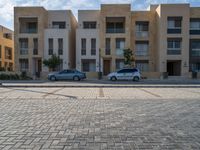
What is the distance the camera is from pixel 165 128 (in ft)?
24.3

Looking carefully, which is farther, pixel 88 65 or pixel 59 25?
pixel 59 25

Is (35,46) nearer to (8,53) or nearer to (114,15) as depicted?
(114,15)

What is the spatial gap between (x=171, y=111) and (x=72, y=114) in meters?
3.78

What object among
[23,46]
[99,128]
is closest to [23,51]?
[23,46]

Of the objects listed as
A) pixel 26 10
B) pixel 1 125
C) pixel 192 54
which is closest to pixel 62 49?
pixel 26 10

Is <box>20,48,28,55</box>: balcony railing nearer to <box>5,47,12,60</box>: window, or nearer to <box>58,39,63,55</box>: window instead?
<box>58,39,63,55</box>: window

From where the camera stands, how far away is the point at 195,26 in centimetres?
4406

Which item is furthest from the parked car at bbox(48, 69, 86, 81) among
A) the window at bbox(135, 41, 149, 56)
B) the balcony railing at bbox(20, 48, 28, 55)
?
the window at bbox(135, 41, 149, 56)

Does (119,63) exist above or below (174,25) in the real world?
below

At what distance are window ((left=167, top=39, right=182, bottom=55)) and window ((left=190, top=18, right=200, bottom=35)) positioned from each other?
3086 mm

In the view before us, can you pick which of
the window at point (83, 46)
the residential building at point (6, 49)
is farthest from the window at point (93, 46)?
the residential building at point (6, 49)

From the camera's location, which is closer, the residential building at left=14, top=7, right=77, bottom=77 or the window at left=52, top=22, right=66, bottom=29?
the residential building at left=14, top=7, right=77, bottom=77

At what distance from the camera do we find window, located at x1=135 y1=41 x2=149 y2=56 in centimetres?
4581

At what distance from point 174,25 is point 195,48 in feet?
17.2
